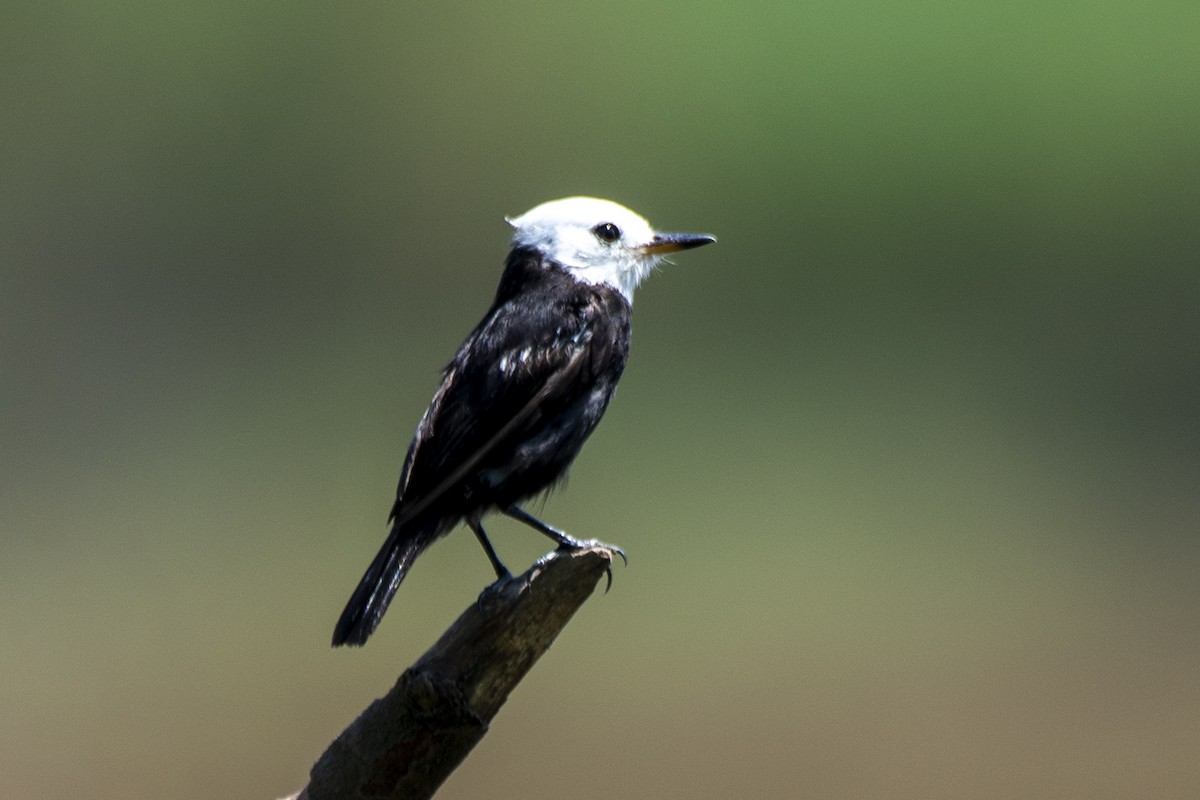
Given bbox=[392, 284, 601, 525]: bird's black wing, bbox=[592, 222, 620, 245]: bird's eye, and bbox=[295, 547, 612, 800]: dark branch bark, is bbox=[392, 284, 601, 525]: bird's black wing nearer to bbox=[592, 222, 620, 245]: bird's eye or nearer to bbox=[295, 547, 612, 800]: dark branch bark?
bbox=[592, 222, 620, 245]: bird's eye

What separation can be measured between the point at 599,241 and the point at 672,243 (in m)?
0.27

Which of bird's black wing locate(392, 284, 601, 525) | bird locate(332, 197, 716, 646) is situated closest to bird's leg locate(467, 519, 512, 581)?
bird locate(332, 197, 716, 646)

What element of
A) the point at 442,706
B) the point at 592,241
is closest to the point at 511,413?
the point at 592,241

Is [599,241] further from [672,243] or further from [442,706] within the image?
[442,706]

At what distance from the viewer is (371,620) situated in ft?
12.3

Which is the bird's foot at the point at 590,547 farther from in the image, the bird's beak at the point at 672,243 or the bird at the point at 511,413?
the bird's beak at the point at 672,243

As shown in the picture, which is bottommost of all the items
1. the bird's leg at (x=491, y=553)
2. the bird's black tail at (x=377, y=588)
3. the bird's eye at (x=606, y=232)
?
the bird's black tail at (x=377, y=588)

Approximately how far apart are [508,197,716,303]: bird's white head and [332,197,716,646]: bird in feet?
0.04

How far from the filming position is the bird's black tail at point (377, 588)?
3742mm

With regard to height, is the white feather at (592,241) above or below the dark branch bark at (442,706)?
above

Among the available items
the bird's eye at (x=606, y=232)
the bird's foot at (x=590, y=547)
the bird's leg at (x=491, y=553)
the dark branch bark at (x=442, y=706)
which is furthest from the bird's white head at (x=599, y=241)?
the dark branch bark at (x=442, y=706)

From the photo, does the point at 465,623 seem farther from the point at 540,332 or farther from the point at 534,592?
the point at 540,332

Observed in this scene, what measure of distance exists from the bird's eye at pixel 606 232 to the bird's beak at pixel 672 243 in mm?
113

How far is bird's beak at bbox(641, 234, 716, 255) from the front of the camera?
518 cm
